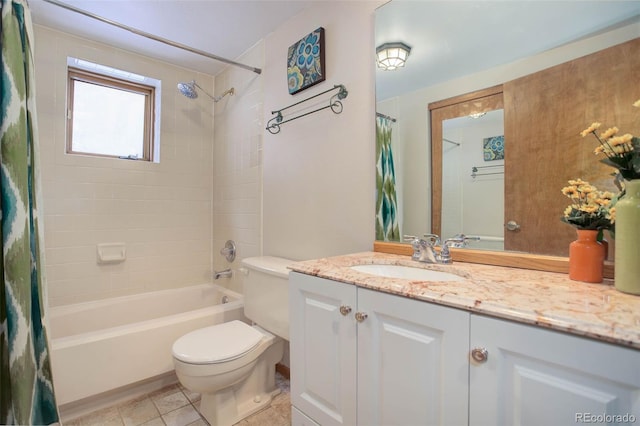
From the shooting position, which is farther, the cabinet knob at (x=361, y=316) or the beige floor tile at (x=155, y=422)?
the beige floor tile at (x=155, y=422)

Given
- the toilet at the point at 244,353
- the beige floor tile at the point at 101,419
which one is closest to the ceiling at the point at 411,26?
the toilet at the point at 244,353

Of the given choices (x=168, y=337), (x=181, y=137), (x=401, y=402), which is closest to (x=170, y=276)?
(x=168, y=337)

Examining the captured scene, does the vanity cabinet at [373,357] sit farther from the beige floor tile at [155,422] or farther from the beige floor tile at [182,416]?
A: the beige floor tile at [155,422]

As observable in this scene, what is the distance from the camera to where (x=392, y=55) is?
4.64 ft

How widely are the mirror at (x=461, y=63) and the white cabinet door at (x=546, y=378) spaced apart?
534 mm

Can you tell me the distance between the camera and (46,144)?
1999mm

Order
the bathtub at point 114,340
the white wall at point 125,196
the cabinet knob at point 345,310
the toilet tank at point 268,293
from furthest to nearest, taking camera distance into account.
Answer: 1. the white wall at point 125,196
2. the toilet tank at point 268,293
3. the bathtub at point 114,340
4. the cabinet knob at point 345,310

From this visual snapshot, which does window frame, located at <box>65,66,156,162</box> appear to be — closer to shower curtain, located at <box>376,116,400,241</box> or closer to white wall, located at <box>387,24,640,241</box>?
shower curtain, located at <box>376,116,400,241</box>

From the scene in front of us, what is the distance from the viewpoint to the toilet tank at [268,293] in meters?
1.57

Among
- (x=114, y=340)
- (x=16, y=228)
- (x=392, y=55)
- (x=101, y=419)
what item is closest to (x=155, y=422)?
(x=101, y=419)

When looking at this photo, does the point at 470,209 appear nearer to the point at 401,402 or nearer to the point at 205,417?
the point at 401,402

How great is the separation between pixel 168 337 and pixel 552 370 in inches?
71.7

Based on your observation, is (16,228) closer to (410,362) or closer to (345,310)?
(345,310)

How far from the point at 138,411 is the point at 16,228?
1.13 meters
